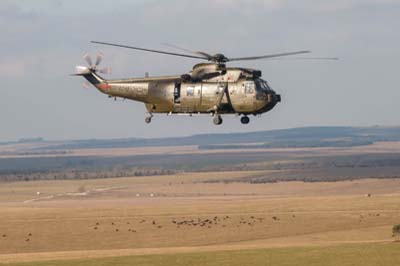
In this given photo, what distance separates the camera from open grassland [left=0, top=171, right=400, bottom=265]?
209 ft

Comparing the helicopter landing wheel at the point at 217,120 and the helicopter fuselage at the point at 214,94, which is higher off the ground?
the helicopter fuselage at the point at 214,94

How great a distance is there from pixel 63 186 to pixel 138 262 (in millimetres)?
115400

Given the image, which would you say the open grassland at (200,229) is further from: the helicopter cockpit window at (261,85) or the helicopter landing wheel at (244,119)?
the helicopter cockpit window at (261,85)

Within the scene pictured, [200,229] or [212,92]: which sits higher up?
[212,92]

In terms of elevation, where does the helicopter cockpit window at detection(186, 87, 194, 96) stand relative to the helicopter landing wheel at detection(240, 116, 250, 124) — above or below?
above

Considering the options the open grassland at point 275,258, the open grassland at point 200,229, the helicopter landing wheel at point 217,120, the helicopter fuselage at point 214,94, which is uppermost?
the helicopter fuselage at point 214,94

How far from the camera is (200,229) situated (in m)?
90.3

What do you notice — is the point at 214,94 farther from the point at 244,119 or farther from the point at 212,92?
the point at 244,119

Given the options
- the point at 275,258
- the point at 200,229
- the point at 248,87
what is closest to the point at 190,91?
the point at 248,87

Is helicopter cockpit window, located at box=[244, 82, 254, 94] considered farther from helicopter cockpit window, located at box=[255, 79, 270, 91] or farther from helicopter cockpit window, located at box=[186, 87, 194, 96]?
helicopter cockpit window, located at box=[186, 87, 194, 96]

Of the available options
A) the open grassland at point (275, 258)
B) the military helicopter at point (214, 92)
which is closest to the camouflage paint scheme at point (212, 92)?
the military helicopter at point (214, 92)

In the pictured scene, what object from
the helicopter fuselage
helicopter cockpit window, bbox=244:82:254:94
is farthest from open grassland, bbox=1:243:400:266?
helicopter cockpit window, bbox=244:82:254:94

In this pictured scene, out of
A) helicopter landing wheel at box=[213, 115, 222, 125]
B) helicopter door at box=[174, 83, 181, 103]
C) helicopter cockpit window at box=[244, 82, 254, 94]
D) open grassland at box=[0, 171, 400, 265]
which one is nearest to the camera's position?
helicopter landing wheel at box=[213, 115, 222, 125]

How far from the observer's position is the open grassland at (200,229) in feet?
209
